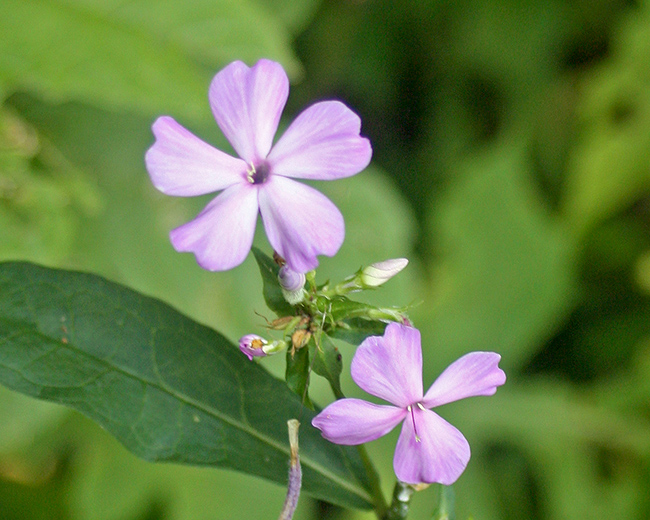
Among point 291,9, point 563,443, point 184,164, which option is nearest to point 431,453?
point 184,164

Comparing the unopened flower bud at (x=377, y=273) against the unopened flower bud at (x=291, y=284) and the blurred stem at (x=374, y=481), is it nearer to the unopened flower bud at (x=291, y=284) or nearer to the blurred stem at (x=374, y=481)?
the unopened flower bud at (x=291, y=284)

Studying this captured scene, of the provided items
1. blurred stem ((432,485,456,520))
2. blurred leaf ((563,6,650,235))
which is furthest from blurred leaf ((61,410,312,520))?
blurred leaf ((563,6,650,235))

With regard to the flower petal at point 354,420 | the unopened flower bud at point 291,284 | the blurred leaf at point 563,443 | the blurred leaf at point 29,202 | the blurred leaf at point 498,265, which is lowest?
the flower petal at point 354,420

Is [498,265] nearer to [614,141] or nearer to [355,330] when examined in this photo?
[614,141]

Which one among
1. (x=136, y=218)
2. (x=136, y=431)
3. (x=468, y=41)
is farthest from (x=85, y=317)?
(x=468, y=41)

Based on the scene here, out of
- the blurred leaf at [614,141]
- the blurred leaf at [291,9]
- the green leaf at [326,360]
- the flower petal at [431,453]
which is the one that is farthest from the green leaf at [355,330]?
the blurred leaf at [614,141]

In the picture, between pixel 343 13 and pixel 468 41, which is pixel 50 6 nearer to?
pixel 343 13
